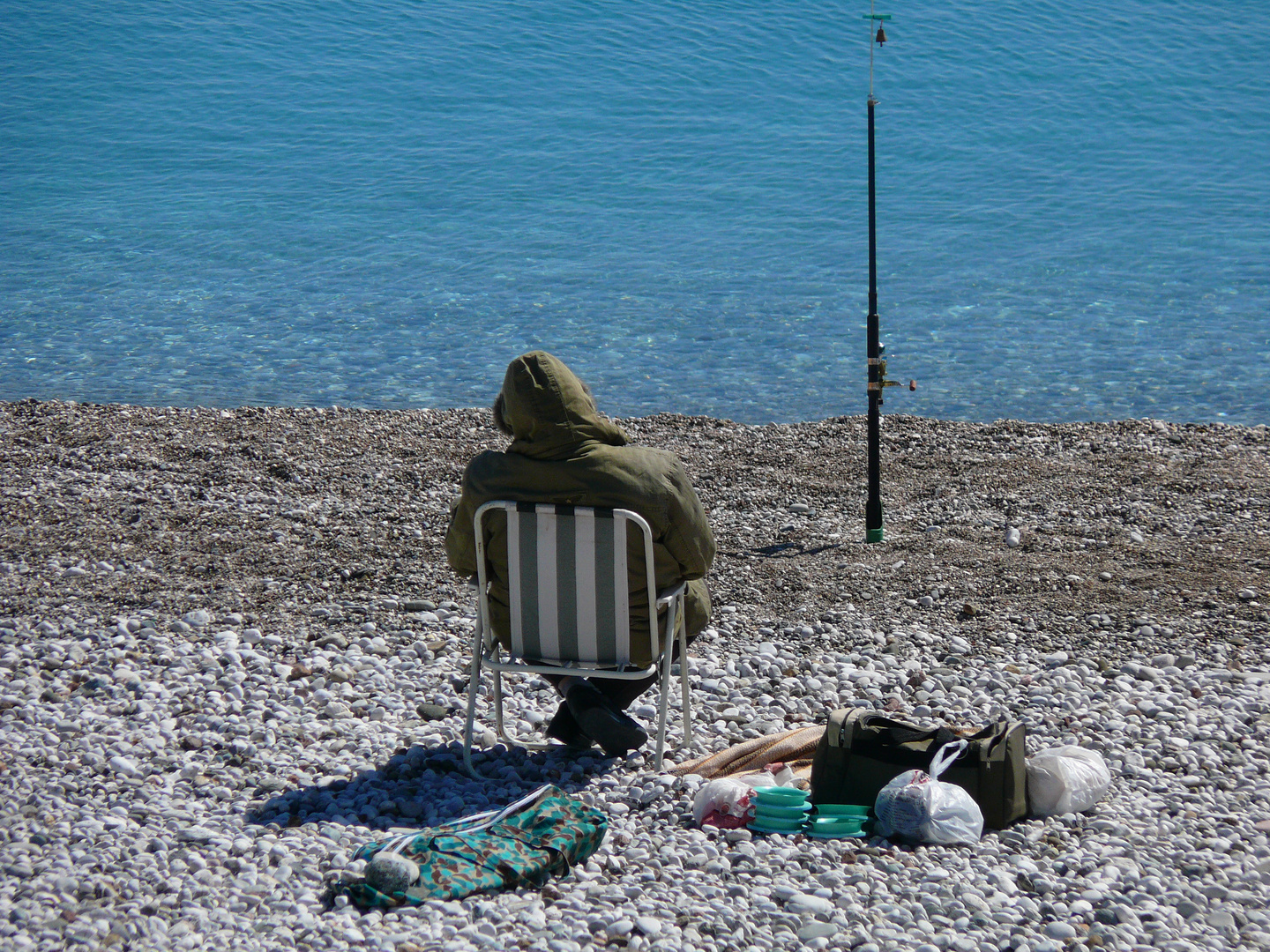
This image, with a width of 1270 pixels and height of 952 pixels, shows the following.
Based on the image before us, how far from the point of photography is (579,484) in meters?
3.43

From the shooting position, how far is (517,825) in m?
2.99

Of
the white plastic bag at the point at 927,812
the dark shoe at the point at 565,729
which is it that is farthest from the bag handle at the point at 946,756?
the dark shoe at the point at 565,729

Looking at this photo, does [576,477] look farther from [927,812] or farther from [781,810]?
[927,812]

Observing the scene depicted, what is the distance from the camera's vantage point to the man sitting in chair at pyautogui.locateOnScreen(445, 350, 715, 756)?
11.2 feet

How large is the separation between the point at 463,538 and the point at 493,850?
1081 millimetres

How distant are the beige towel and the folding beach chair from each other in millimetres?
171

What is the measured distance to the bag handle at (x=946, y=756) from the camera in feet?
10.1

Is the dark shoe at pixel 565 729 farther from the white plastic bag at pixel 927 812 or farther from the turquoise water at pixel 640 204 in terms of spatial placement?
the turquoise water at pixel 640 204

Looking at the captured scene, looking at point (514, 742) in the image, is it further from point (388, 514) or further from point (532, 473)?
point (388, 514)

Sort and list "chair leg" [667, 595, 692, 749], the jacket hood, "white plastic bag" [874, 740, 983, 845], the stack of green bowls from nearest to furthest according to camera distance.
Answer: "white plastic bag" [874, 740, 983, 845] → the stack of green bowls → the jacket hood → "chair leg" [667, 595, 692, 749]

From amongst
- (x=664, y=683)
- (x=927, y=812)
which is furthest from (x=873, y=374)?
(x=927, y=812)

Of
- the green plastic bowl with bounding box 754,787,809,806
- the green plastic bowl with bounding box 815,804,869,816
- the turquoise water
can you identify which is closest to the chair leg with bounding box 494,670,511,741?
the green plastic bowl with bounding box 754,787,809,806

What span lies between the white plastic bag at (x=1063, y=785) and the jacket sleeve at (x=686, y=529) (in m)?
1.11

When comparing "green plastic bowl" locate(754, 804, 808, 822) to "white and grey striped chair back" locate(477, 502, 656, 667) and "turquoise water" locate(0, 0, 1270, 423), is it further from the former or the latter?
"turquoise water" locate(0, 0, 1270, 423)
